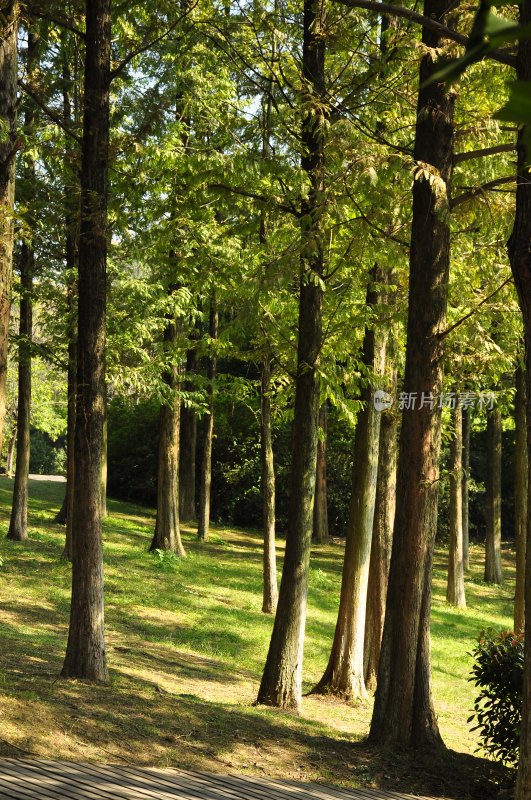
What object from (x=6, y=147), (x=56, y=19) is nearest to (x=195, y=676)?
(x=6, y=147)

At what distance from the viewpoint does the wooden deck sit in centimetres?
535

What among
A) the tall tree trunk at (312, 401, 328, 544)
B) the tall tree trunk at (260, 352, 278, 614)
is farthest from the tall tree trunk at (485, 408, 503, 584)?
the tall tree trunk at (260, 352, 278, 614)

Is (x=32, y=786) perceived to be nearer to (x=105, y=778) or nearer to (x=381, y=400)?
(x=105, y=778)

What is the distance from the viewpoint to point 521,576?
15023 mm

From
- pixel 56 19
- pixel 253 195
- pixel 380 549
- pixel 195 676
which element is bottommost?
pixel 195 676

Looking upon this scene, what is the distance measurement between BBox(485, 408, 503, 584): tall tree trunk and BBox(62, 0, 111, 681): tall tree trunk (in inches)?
634

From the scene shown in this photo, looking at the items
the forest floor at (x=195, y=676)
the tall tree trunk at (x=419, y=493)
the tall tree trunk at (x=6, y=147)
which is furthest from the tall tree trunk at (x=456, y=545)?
the tall tree trunk at (x=6, y=147)

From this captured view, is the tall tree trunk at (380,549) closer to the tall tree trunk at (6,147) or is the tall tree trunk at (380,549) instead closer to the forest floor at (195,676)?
the forest floor at (195,676)

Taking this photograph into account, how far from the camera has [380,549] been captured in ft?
40.8

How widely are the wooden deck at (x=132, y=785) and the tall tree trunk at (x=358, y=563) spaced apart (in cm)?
470

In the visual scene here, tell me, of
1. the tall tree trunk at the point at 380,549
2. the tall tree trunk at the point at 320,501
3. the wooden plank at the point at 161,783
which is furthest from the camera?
the tall tree trunk at the point at 320,501

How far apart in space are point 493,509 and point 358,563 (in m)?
12.8

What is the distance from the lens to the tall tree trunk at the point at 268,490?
49.5 ft

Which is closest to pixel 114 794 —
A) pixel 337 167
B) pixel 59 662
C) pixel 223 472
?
pixel 59 662
